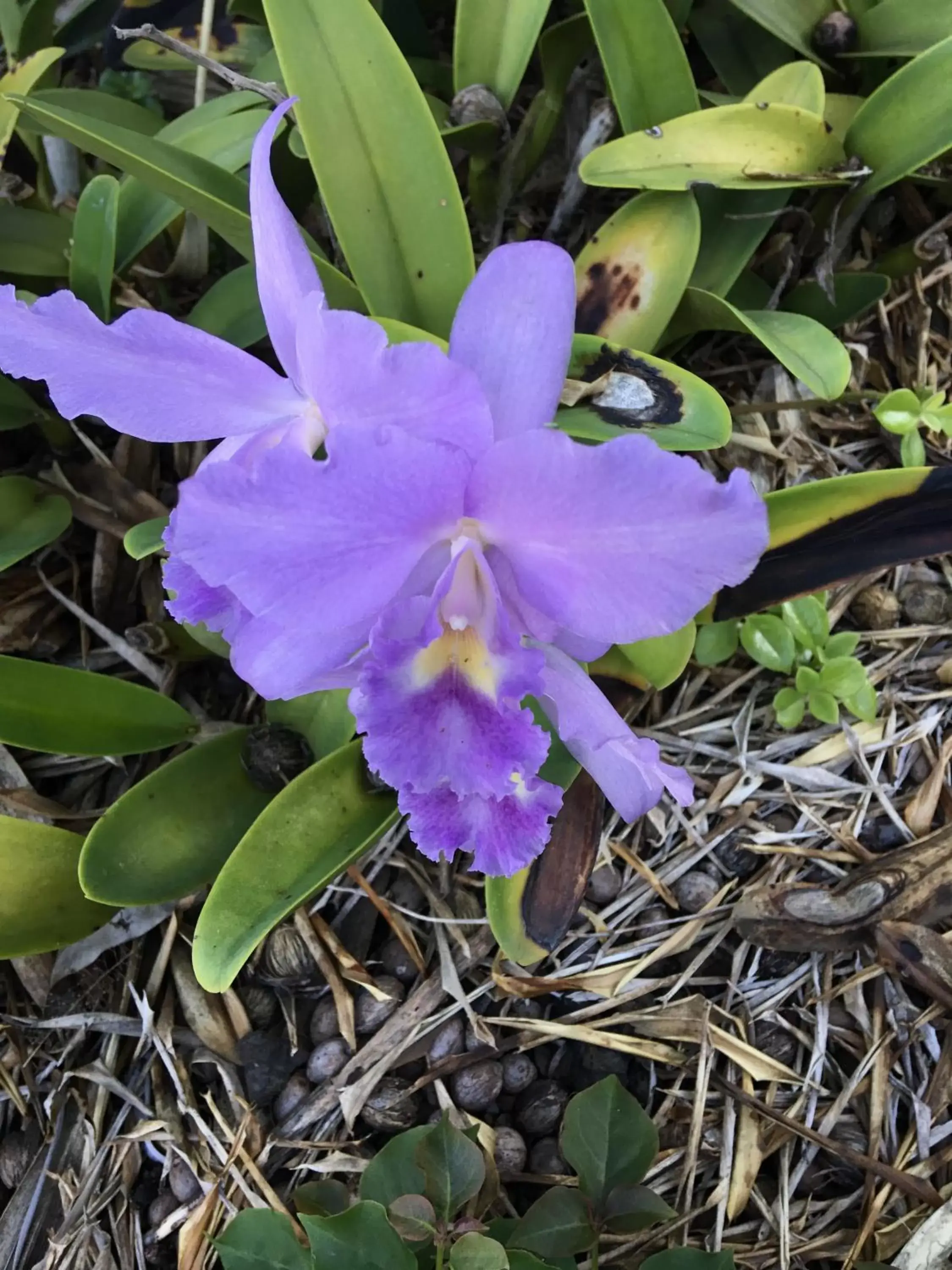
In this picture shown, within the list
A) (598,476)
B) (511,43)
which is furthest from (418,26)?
(598,476)

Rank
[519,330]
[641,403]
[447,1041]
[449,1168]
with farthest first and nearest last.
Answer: [447,1041] < [641,403] < [449,1168] < [519,330]

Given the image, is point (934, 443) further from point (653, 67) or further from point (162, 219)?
point (162, 219)

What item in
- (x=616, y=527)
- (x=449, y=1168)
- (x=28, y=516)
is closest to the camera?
(x=616, y=527)

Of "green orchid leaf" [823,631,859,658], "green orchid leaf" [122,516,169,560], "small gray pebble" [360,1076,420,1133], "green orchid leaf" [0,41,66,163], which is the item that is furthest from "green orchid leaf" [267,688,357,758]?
"green orchid leaf" [0,41,66,163]

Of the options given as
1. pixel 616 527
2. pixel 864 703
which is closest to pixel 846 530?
pixel 864 703

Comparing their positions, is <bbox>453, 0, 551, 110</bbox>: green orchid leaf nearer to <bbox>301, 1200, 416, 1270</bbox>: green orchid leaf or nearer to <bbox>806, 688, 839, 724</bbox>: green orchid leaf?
<bbox>806, 688, 839, 724</bbox>: green orchid leaf

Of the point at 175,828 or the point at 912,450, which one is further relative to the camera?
the point at 912,450

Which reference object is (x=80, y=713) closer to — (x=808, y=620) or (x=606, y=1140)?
(x=606, y=1140)

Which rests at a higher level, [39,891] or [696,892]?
[39,891]

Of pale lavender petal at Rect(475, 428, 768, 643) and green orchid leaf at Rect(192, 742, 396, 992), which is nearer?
pale lavender petal at Rect(475, 428, 768, 643)
